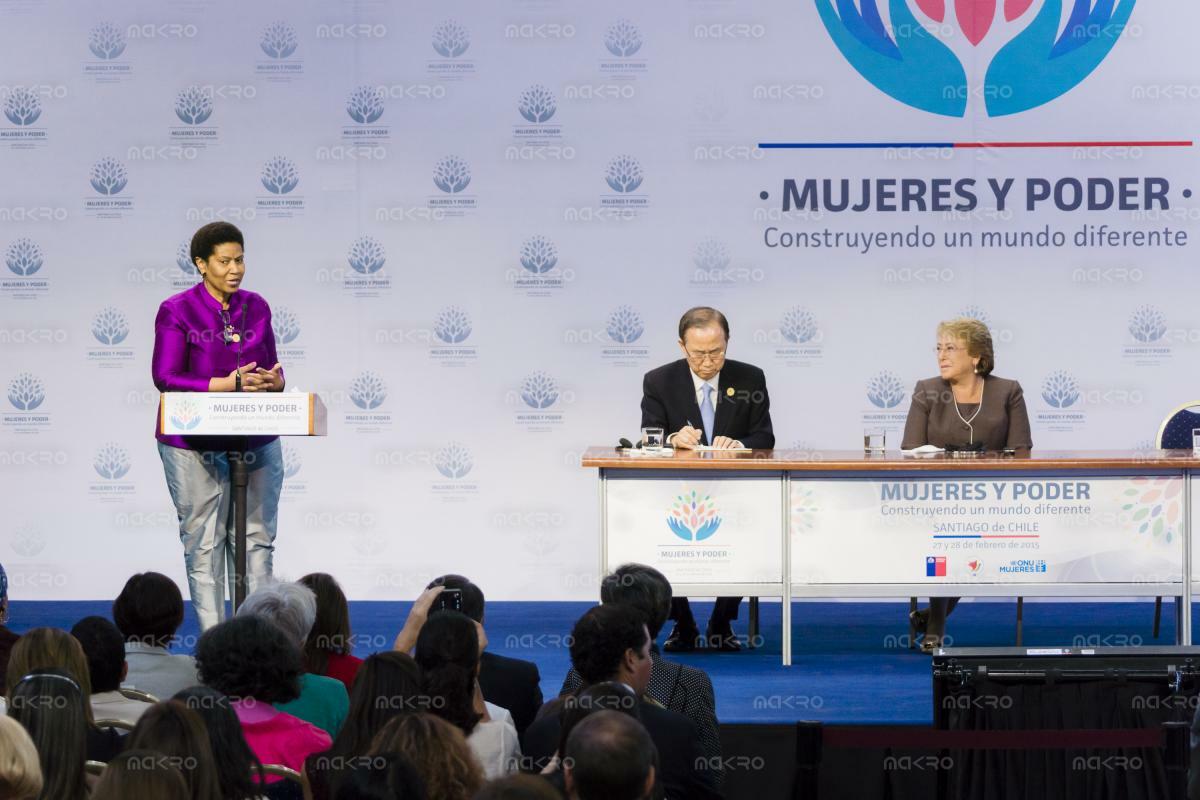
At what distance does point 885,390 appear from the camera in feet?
26.3

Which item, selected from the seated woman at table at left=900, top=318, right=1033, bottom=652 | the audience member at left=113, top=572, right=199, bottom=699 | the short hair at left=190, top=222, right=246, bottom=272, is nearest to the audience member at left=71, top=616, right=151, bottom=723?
the audience member at left=113, top=572, right=199, bottom=699

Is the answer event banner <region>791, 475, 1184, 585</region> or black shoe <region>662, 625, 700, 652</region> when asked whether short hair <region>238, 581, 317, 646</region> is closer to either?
event banner <region>791, 475, 1184, 585</region>

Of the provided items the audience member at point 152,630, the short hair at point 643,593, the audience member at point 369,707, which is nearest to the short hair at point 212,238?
the audience member at point 152,630

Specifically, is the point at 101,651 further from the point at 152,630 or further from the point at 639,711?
the point at 639,711

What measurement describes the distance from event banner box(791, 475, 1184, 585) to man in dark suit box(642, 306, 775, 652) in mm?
764

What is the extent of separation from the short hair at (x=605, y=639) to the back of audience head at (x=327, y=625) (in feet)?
2.84

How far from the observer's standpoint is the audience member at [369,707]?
2.67 m

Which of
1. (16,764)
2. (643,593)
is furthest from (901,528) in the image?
(16,764)

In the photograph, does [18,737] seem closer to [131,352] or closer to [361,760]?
[361,760]

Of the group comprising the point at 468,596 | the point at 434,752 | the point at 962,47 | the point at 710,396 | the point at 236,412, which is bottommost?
the point at 434,752

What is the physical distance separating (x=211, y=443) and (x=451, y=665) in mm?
2519

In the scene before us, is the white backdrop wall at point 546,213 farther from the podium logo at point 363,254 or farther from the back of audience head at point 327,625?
the back of audience head at point 327,625

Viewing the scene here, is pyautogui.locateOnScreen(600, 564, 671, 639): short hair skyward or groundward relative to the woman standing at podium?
groundward

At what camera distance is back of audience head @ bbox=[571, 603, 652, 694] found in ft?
10.4
